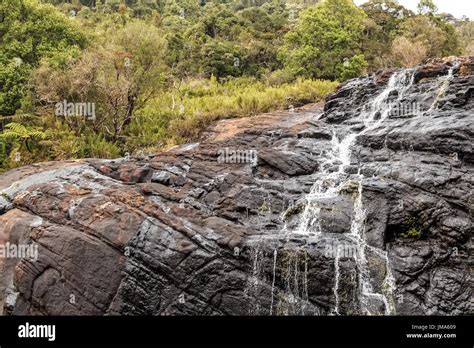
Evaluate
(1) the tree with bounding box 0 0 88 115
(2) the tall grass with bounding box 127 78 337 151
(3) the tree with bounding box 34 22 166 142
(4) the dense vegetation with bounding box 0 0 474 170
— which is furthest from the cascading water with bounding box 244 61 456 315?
(1) the tree with bounding box 0 0 88 115

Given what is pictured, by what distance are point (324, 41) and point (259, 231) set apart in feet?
59.2

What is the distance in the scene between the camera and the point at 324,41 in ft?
86.1

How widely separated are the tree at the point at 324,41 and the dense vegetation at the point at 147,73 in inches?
2.3

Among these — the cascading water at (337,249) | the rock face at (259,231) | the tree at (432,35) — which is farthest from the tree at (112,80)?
the tree at (432,35)

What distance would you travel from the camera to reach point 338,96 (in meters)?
18.5

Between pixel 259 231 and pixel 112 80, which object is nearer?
pixel 259 231

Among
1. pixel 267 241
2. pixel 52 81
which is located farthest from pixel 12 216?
pixel 52 81

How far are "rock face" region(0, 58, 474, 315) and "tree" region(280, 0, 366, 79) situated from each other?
12.6 metres

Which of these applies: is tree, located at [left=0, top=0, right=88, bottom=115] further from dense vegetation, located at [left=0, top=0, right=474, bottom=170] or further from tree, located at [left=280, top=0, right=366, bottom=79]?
tree, located at [left=280, top=0, right=366, bottom=79]

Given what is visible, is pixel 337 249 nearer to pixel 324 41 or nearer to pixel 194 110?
pixel 194 110

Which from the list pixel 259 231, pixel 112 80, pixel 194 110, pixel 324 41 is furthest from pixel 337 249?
pixel 324 41

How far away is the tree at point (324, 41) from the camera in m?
26.0

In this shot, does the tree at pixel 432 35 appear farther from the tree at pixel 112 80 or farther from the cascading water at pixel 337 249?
the cascading water at pixel 337 249
